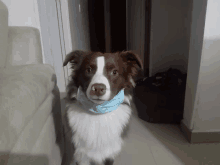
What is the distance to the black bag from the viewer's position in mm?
1960

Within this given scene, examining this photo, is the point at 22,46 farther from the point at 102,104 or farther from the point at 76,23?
the point at 76,23

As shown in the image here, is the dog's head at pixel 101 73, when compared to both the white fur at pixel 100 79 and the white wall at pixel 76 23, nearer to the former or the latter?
the white fur at pixel 100 79

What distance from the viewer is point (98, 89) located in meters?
0.91

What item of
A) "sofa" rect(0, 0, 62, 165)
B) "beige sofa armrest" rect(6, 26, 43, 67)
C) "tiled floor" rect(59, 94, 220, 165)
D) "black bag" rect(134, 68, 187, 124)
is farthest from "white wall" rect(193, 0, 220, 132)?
"beige sofa armrest" rect(6, 26, 43, 67)

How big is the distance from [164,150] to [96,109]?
90cm

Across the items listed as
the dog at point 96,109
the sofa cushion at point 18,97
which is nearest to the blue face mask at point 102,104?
the dog at point 96,109

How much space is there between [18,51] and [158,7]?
2.70 m

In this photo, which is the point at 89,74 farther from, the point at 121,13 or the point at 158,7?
the point at 121,13

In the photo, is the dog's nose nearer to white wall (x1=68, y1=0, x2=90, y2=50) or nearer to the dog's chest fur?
the dog's chest fur

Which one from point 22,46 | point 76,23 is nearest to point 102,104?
point 22,46

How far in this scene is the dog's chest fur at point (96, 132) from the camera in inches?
41.8

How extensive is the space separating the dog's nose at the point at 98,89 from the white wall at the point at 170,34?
2449 mm

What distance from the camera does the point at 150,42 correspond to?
124 inches

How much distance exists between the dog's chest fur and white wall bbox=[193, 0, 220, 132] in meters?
0.85
